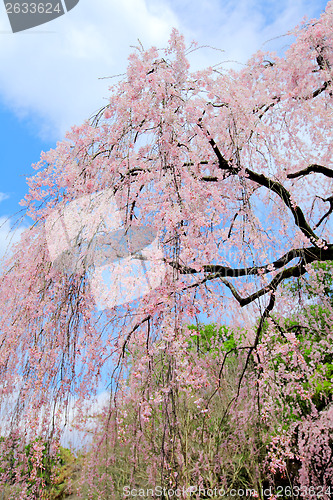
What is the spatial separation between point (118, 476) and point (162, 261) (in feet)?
15.2

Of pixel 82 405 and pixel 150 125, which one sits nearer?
pixel 150 125

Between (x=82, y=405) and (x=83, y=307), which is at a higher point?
(x=83, y=307)

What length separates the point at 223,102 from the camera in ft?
9.81

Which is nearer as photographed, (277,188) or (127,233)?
(127,233)

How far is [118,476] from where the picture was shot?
19.1ft

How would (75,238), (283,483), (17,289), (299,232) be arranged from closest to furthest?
1. (75,238)
2. (17,289)
3. (299,232)
4. (283,483)

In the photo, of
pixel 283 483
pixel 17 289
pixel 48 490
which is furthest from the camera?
pixel 283 483

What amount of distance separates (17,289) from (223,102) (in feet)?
6.55

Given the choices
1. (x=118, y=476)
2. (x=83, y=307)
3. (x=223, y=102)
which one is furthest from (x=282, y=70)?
(x=118, y=476)

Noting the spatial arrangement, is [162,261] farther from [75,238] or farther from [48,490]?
[48,490]

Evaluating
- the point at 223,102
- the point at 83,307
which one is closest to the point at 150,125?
the point at 223,102

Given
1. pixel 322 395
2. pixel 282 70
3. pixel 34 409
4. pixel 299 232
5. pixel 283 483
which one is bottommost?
pixel 283 483

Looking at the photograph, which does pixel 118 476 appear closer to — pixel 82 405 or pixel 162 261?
pixel 82 405

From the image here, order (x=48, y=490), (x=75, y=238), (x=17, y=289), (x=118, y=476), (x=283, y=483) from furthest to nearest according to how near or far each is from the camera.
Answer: (x=118, y=476) → (x=283, y=483) → (x=17, y=289) → (x=48, y=490) → (x=75, y=238)
